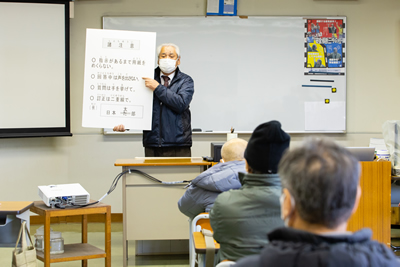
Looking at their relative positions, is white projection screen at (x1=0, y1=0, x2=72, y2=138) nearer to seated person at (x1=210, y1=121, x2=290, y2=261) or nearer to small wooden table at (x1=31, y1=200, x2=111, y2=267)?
small wooden table at (x1=31, y1=200, x2=111, y2=267)

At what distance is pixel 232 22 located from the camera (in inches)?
189

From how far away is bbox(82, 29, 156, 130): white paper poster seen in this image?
340cm

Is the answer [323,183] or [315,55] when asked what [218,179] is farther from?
[315,55]

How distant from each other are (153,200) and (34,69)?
2266 mm

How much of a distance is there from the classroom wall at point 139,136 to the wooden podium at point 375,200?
1720 mm

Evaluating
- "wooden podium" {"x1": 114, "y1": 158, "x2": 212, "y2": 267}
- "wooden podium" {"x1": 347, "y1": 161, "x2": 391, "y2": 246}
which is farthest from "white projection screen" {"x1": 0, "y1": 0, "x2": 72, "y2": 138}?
"wooden podium" {"x1": 347, "y1": 161, "x2": 391, "y2": 246}

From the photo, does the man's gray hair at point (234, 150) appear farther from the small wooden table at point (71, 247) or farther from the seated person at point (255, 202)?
the small wooden table at point (71, 247)

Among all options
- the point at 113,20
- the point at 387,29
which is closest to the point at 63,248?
the point at 113,20

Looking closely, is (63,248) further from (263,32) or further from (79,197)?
(263,32)

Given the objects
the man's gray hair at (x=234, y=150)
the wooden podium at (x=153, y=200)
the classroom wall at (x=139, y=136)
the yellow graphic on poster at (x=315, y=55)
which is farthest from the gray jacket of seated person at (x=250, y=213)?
the yellow graphic on poster at (x=315, y=55)

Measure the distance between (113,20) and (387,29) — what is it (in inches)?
123

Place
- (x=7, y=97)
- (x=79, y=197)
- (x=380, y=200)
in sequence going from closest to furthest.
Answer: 1. (x=79, y=197)
2. (x=380, y=200)
3. (x=7, y=97)

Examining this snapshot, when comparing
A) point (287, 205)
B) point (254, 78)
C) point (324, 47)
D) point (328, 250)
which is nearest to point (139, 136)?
point (254, 78)

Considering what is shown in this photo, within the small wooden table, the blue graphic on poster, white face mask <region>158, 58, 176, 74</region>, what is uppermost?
the blue graphic on poster
